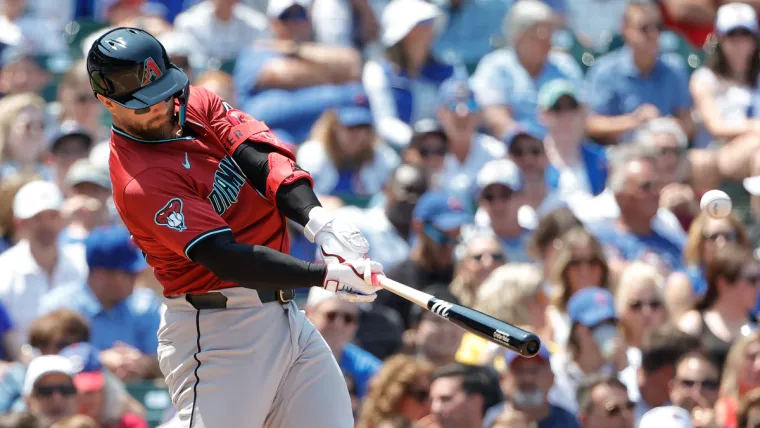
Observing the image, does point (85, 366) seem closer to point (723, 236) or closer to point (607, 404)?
point (607, 404)

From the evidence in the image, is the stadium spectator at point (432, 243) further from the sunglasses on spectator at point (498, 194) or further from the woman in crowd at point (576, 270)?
the woman in crowd at point (576, 270)

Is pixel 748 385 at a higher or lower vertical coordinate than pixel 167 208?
lower

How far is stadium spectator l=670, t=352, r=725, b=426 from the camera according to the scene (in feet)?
19.8

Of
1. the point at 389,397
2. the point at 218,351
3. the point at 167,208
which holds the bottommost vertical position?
the point at 389,397

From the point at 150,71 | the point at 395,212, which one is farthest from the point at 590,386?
the point at 150,71

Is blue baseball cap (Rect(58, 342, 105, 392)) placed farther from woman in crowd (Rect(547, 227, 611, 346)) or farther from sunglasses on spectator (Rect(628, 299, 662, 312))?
sunglasses on spectator (Rect(628, 299, 662, 312))

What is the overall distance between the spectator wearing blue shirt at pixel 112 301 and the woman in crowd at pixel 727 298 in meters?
2.84

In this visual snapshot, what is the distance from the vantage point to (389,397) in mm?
5879

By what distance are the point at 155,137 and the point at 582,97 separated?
5417mm

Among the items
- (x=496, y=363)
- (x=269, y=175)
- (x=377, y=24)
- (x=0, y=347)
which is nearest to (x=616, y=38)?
(x=377, y=24)

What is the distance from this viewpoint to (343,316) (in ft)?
21.0

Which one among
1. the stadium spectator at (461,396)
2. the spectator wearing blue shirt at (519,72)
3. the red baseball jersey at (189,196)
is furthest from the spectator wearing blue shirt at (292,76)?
the red baseball jersey at (189,196)

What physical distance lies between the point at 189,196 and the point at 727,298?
3.82 m

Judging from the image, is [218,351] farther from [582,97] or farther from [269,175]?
[582,97]
